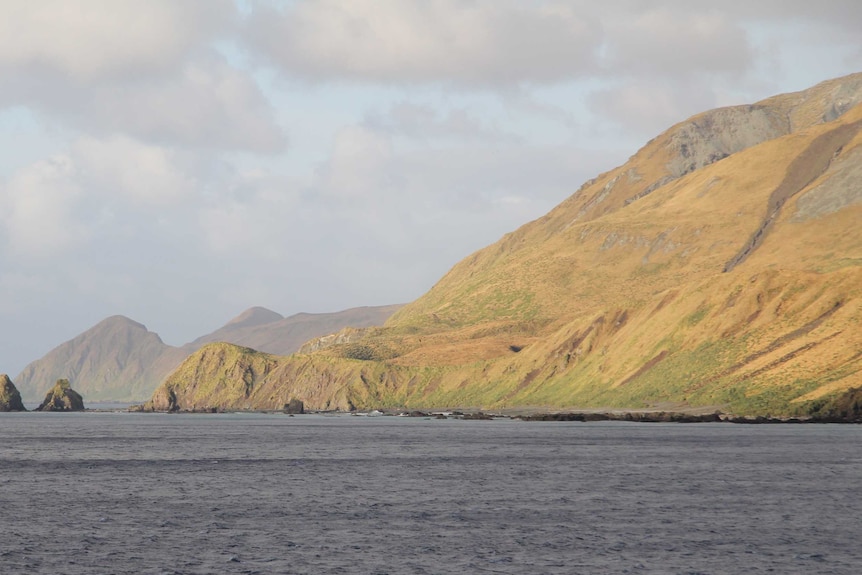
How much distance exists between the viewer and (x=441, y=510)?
62.8 m

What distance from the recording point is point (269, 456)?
112 metres

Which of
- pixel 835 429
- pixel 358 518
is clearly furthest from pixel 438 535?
pixel 835 429

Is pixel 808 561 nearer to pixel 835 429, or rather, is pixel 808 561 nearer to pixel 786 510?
pixel 786 510

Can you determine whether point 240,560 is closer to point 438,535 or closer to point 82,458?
point 438,535

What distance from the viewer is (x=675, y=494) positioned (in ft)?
229

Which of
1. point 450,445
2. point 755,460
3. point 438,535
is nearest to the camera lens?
point 438,535

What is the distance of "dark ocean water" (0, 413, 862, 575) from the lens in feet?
Answer: 150

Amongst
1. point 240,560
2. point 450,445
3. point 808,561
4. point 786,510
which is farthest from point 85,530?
point 450,445

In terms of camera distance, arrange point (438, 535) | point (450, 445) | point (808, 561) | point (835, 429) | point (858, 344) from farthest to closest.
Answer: point (858, 344) < point (835, 429) < point (450, 445) < point (438, 535) < point (808, 561)

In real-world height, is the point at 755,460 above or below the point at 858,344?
below

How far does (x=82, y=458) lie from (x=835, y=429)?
337 ft

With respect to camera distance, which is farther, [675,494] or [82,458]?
[82,458]

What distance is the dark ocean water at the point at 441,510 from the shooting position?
45844mm

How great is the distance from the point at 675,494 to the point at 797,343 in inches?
5282
